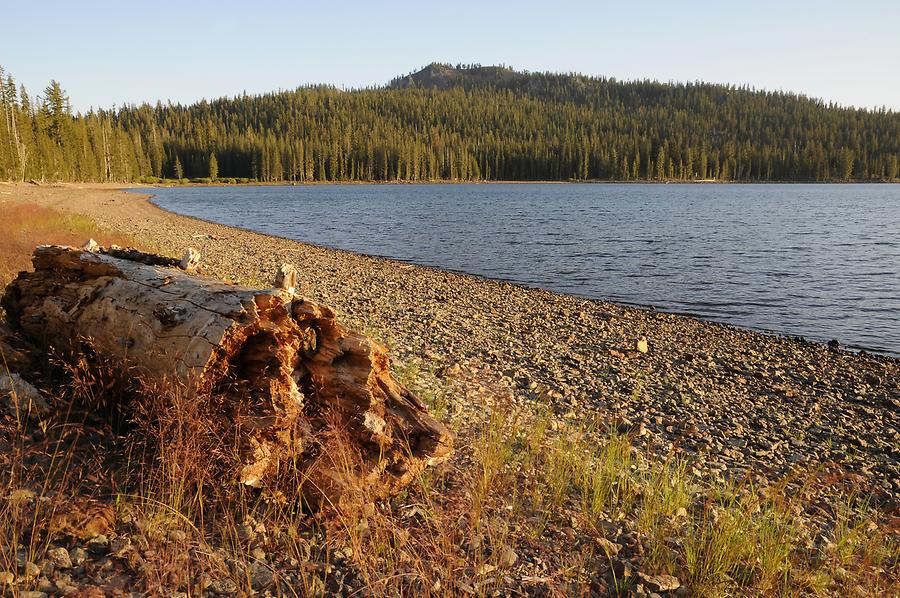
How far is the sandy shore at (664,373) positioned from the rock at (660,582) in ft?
6.88

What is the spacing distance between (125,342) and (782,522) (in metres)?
6.91

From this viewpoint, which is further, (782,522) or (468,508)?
(782,522)

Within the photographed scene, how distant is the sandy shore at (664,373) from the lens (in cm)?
845

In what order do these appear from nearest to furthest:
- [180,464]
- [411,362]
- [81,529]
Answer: [81,529], [180,464], [411,362]

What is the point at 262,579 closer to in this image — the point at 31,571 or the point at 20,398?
the point at 31,571

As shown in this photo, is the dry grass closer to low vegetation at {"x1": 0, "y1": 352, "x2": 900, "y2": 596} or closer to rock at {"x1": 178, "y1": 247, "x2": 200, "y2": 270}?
rock at {"x1": 178, "y1": 247, "x2": 200, "y2": 270}

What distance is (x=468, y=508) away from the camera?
4.99 m

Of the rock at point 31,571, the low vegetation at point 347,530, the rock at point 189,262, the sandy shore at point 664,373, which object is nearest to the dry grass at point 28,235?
the sandy shore at point 664,373

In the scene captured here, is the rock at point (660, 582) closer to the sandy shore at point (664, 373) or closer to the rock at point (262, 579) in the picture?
the sandy shore at point (664, 373)

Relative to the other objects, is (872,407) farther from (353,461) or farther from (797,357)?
(353,461)

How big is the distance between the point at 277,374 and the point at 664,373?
9.71 meters

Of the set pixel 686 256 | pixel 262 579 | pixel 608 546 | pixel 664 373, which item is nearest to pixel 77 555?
pixel 262 579

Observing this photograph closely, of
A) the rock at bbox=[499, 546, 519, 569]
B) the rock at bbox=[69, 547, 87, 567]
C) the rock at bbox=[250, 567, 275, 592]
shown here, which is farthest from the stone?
the rock at bbox=[69, 547, 87, 567]

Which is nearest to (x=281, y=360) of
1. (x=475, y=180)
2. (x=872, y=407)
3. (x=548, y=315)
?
(x=872, y=407)
